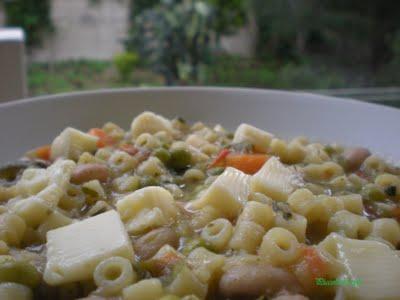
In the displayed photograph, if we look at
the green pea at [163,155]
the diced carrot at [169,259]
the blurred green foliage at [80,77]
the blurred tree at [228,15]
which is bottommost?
the blurred green foliage at [80,77]

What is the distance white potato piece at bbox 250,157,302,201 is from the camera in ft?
3.30

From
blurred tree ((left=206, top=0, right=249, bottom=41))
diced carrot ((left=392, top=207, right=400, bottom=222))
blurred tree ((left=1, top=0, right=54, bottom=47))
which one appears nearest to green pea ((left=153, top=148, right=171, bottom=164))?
diced carrot ((left=392, top=207, right=400, bottom=222))

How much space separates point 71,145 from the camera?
4.01 feet

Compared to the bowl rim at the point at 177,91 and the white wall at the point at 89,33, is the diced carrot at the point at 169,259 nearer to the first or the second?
the bowl rim at the point at 177,91

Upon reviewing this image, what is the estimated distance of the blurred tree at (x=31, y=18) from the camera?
3707 mm

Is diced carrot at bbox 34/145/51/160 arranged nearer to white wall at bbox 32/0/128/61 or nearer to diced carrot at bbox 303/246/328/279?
diced carrot at bbox 303/246/328/279

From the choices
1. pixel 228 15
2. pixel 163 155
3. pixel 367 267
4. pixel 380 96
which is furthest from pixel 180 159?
pixel 228 15

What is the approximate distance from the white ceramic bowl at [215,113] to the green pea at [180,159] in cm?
29

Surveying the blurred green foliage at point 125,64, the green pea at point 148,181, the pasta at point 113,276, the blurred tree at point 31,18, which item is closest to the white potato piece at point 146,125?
the green pea at point 148,181

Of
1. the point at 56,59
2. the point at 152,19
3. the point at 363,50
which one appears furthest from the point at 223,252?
the point at 56,59

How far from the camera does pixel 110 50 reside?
156 inches

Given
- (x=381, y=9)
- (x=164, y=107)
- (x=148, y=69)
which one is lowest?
(x=148, y=69)

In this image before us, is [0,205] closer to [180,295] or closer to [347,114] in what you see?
[180,295]

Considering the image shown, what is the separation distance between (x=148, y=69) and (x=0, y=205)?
2.70 metres
